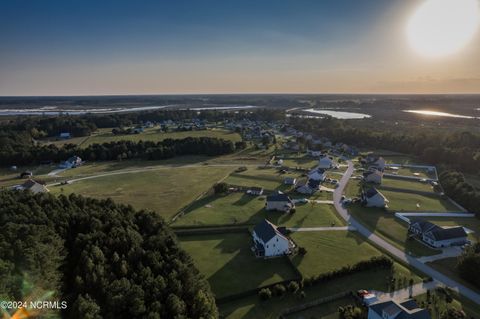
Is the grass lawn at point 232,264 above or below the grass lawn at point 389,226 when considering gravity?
above

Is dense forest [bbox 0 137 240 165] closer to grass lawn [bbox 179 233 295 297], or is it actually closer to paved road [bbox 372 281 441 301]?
grass lawn [bbox 179 233 295 297]

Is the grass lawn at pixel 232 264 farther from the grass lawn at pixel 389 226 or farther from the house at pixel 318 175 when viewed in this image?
the house at pixel 318 175

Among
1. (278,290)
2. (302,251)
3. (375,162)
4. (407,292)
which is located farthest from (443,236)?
(375,162)

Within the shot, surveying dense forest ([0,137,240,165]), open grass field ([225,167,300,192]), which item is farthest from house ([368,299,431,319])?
dense forest ([0,137,240,165])

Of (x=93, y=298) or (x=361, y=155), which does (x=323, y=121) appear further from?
(x=93, y=298)

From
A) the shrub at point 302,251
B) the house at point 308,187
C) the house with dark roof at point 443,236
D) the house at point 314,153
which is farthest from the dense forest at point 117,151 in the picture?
the house with dark roof at point 443,236

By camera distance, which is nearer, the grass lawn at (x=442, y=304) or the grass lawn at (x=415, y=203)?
the grass lawn at (x=442, y=304)

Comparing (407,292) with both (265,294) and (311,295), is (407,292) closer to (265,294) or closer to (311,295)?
(311,295)
